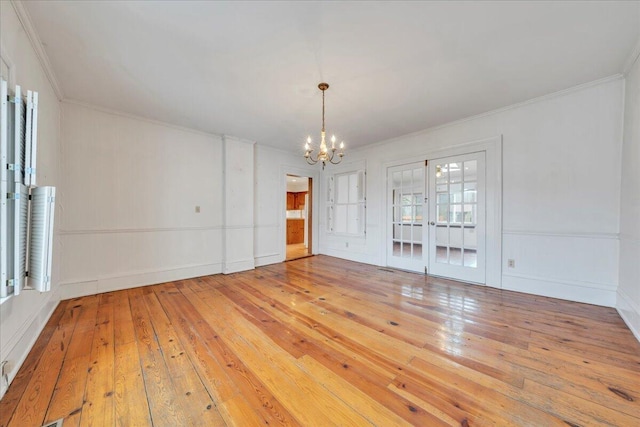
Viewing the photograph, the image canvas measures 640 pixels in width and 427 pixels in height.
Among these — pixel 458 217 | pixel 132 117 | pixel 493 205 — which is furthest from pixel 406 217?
pixel 132 117

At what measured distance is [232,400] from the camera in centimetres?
144

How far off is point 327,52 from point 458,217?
10.4 feet

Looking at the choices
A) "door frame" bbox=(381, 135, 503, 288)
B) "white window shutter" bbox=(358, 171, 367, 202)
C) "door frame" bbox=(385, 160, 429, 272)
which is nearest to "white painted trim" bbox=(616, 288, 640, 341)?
"door frame" bbox=(381, 135, 503, 288)

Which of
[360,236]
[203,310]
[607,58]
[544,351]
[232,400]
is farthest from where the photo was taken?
[360,236]

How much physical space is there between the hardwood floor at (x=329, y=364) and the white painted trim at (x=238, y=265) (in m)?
1.38

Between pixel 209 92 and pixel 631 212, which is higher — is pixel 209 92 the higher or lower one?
the higher one

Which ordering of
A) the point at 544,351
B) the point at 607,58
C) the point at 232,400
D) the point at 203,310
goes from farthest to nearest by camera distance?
1. the point at 203,310
2. the point at 607,58
3. the point at 544,351
4. the point at 232,400

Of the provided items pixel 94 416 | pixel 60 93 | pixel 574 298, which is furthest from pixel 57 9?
pixel 574 298

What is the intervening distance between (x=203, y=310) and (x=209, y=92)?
102 inches

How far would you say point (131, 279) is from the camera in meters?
3.53

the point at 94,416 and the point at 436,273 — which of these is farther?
the point at 436,273

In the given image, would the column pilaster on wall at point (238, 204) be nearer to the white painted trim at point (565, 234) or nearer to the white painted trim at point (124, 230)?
the white painted trim at point (124, 230)

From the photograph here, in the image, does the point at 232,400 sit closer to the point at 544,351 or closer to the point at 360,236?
the point at 544,351

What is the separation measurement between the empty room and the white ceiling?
22 mm
